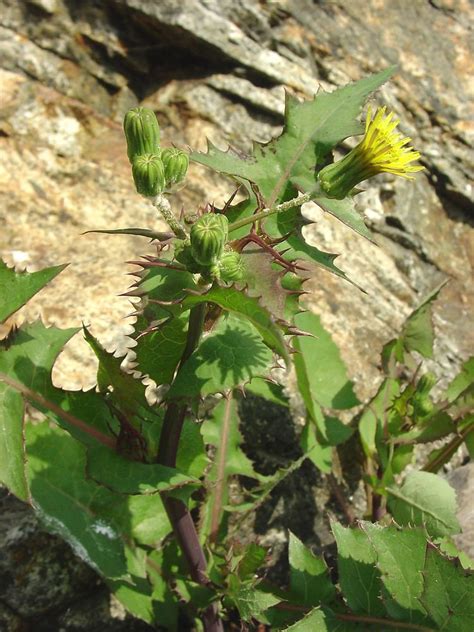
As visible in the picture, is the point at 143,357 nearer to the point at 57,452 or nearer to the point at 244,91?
the point at 57,452

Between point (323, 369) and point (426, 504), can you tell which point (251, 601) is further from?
point (323, 369)

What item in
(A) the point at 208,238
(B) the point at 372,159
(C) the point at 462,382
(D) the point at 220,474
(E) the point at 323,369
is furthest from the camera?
(C) the point at 462,382

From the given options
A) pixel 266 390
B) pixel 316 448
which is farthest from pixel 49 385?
pixel 316 448

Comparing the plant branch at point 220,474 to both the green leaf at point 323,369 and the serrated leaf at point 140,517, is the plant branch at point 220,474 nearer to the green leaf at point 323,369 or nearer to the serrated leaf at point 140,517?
the serrated leaf at point 140,517

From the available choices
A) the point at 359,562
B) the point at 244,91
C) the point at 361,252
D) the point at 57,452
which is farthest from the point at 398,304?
the point at 57,452

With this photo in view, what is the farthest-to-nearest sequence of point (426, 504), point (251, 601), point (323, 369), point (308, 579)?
point (323, 369)
point (426, 504)
point (308, 579)
point (251, 601)

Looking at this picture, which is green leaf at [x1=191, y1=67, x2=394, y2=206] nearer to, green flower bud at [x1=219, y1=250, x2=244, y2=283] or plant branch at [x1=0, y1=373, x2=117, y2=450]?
green flower bud at [x1=219, y1=250, x2=244, y2=283]

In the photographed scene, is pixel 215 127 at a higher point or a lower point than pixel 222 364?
lower

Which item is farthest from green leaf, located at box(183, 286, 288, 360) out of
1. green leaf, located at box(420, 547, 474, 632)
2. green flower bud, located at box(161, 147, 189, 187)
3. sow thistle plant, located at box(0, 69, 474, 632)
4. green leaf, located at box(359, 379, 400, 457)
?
green leaf, located at box(359, 379, 400, 457)
